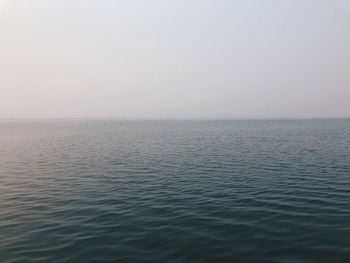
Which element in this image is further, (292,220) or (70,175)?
(70,175)

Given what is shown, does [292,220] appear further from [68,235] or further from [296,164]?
[296,164]

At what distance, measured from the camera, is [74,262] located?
50.3ft

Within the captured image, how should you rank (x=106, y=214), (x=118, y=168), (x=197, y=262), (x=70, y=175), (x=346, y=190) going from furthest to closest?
(x=118, y=168) < (x=70, y=175) < (x=346, y=190) < (x=106, y=214) < (x=197, y=262)

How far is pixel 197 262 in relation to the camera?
598 inches

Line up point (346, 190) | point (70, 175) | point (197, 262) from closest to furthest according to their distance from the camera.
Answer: point (197, 262) < point (346, 190) < point (70, 175)

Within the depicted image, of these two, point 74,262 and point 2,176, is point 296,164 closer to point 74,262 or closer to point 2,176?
point 74,262

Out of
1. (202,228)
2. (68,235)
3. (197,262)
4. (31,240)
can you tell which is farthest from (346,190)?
(31,240)

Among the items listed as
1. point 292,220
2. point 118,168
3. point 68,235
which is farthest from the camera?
point 118,168

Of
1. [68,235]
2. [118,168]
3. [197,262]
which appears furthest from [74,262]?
[118,168]

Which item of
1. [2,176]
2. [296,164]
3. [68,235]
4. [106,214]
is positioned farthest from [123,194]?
[296,164]

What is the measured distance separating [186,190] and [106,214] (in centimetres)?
959

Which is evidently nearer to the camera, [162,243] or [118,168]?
[162,243]

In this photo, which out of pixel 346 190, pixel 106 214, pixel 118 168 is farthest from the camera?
pixel 118 168

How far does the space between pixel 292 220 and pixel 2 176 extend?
37212mm
